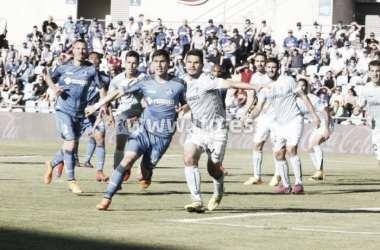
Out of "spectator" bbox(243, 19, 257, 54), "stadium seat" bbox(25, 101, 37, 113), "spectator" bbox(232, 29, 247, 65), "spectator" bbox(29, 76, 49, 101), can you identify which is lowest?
"stadium seat" bbox(25, 101, 37, 113)

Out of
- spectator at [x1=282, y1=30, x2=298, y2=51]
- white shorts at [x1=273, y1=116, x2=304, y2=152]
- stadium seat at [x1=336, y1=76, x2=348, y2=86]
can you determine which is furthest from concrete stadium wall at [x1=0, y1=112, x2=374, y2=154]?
white shorts at [x1=273, y1=116, x2=304, y2=152]

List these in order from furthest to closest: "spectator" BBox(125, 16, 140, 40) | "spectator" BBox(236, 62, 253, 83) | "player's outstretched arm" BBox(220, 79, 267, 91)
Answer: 1. "spectator" BBox(125, 16, 140, 40)
2. "spectator" BBox(236, 62, 253, 83)
3. "player's outstretched arm" BBox(220, 79, 267, 91)

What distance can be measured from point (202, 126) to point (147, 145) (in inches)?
34.9

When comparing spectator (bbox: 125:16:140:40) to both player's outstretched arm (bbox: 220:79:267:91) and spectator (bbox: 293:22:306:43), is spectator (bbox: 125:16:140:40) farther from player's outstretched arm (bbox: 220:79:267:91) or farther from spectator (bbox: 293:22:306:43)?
player's outstretched arm (bbox: 220:79:267:91)

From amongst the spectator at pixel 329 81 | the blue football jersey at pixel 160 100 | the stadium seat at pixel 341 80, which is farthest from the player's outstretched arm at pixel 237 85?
the stadium seat at pixel 341 80

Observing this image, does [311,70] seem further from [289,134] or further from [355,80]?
[289,134]

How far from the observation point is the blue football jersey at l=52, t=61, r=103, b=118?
14391 millimetres

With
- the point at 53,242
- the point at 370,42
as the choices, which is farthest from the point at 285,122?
the point at 370,42

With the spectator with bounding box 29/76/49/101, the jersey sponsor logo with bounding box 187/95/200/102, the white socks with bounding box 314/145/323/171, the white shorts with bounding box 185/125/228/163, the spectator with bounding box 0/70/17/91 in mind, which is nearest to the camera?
the white shorts with bounding box 185/125/228/163

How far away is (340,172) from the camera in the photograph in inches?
866

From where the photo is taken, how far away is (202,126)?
470 inches

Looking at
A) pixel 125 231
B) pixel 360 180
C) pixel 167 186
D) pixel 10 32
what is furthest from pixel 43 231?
pixel 10 32

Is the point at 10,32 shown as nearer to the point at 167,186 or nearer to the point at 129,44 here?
the point at 129,44

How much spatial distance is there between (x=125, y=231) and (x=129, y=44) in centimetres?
2991
